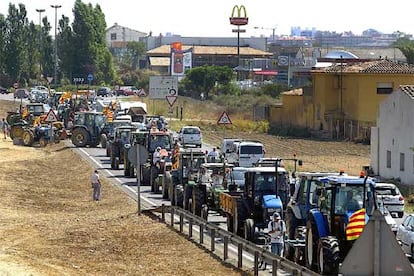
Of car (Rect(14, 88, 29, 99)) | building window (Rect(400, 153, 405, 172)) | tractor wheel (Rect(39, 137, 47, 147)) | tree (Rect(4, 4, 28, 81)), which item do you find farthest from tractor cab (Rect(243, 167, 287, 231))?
tree (Rect(4, 4, 28, 81))

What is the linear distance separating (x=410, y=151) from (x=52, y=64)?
100m

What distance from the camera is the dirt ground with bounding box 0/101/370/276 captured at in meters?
23.6

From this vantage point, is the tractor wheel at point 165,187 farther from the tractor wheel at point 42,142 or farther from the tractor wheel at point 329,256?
the tractor wheel at point 42,142

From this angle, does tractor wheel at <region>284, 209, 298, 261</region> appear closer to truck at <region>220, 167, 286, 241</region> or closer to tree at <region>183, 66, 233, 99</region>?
truck at <region>220, 167, 286, 241</region>

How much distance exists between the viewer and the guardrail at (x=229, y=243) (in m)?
19.7

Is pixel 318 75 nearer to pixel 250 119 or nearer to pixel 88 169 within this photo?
A: pixel 250 119

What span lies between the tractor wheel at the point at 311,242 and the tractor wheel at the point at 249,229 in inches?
181

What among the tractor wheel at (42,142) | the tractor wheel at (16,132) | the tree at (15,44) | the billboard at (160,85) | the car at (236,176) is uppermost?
the tree at (15,44)

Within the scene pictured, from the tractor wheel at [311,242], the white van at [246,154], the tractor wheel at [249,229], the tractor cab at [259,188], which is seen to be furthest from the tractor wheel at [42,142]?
the tractor wheel at [311,242]

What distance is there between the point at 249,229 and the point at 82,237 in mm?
5102

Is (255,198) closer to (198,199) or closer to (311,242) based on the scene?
→ (198,199)

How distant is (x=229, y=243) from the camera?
84.4ft

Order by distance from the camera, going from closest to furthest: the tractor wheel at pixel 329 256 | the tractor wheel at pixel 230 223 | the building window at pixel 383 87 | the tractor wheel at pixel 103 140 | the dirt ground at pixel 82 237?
the tractor wheel at pixel 329 256, the dirt ground at pixel 82 237, the tractor wheel at pixel 230 223, the tractor wheel at pixel 103 140, the building window at pixel 383 87

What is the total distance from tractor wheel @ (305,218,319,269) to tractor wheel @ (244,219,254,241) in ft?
15.1
